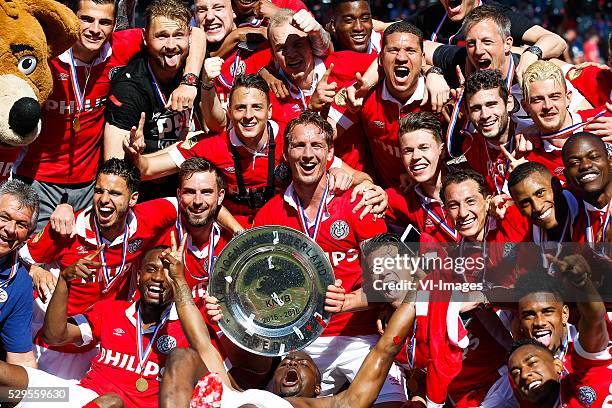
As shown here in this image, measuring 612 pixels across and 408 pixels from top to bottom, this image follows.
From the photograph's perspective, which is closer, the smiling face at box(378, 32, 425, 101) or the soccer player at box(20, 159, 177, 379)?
the soccer player at box(20, 159, 177, 379)

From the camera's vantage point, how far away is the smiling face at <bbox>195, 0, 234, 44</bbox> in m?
7.75

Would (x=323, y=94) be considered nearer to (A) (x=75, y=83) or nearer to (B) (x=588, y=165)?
(A) (x=75, y=83)

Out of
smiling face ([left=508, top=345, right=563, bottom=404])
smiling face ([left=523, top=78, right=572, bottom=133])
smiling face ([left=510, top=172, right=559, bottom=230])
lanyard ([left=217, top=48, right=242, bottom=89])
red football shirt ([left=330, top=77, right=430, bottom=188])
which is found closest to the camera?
smiling face ([left=508, top=345, right=563, bottom=404])

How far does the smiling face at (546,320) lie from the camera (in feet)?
19.9

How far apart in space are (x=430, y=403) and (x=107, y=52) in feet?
10.1

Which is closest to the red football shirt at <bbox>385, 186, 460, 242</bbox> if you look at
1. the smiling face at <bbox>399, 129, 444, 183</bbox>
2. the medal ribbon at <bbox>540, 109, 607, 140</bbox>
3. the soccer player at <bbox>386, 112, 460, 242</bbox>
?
the soccer player at <bbox>386, 112, 460, 242</bbox>

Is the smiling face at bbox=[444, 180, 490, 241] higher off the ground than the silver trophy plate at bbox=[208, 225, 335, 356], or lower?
higher

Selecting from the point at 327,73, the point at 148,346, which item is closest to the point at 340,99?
the point at 327,73

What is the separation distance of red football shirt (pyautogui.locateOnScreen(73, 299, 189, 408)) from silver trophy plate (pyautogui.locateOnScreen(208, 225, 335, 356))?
0.45 m

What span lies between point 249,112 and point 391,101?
0.93 m

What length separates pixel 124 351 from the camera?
6.73 meters

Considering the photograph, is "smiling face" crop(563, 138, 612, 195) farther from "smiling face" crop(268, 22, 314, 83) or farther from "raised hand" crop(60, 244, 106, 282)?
"raised hand" crop(60, 244, 106, 282)

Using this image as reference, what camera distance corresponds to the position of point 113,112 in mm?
7320

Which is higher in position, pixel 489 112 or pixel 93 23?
pixel 489 112
